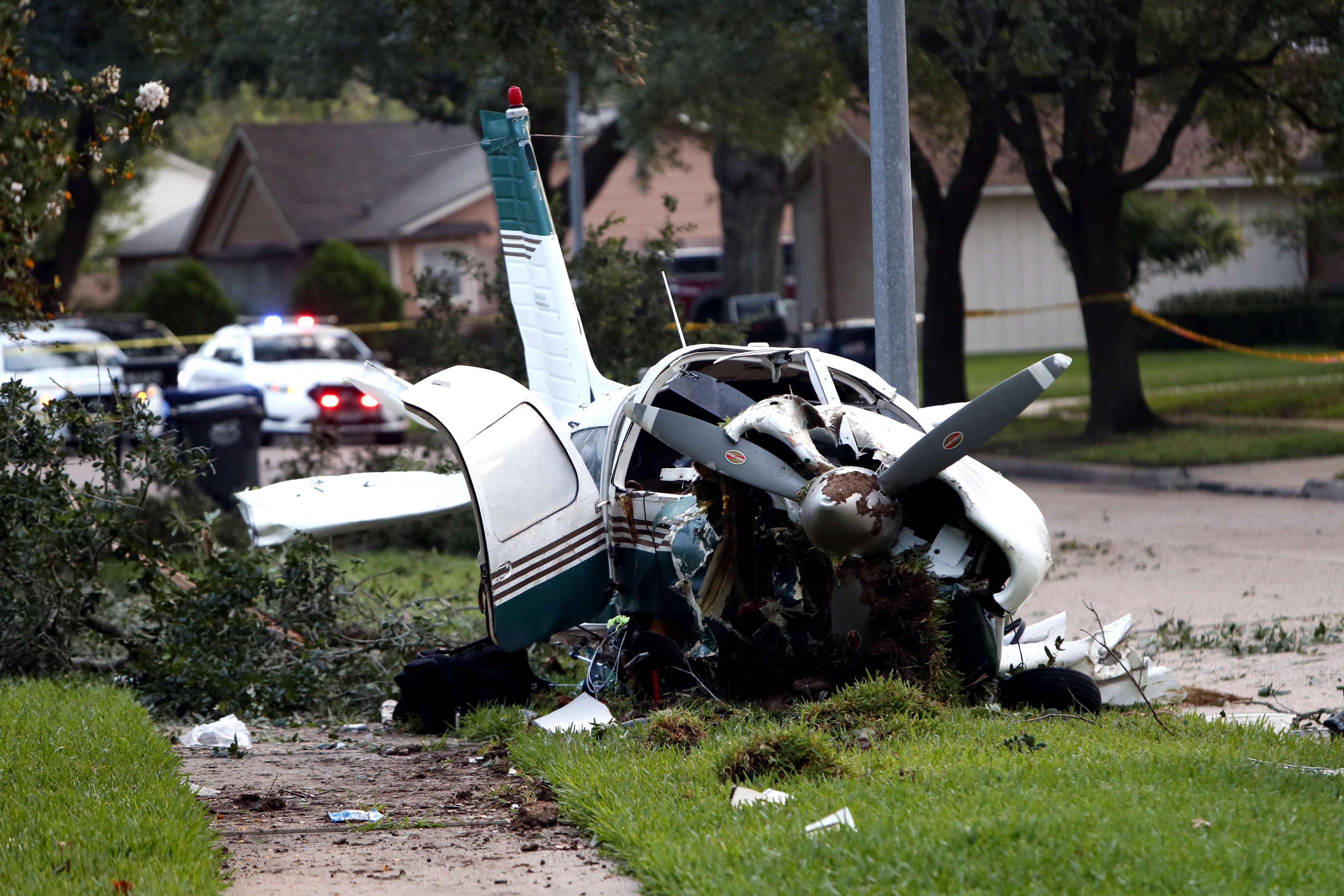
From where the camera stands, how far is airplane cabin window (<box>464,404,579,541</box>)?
751 centimetres

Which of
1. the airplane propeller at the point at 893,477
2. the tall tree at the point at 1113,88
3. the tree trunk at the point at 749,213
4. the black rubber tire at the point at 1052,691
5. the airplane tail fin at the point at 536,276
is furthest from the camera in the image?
the tree trunk at the point at 749,213

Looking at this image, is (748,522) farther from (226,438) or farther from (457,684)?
(226,438)

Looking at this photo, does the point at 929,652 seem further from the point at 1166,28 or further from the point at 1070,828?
the point at 1166,28

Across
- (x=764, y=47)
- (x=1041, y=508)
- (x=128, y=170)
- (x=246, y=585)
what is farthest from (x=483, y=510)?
(x=764, y=47)

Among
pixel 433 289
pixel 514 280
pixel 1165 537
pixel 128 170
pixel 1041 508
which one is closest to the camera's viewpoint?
pixel 128 170

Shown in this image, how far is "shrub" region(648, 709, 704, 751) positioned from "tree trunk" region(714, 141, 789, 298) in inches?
915

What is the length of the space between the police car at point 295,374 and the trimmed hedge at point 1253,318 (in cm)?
1929

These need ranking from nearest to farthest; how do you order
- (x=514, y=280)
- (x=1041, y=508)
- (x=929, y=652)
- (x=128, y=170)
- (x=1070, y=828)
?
(x=1070, y=828)
(x=929, y=652)
(x=128, y=170)
(x=514, y=280)
(x=1041, y=508)

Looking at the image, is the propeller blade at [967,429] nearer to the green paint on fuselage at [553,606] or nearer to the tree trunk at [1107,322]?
the green paint on fuselage at [553,606]

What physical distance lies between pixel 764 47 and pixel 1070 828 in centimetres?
1420

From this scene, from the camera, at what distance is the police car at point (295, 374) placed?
22875 millimetres

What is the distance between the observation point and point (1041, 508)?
1552 centimetres

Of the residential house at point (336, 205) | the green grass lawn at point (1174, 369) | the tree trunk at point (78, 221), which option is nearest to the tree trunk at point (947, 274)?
the green grass lawn at point (1174, 369)

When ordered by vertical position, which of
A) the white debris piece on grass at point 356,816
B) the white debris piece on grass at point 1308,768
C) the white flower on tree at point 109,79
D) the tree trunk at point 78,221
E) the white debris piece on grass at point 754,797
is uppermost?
the tree trunk at point 78,221
